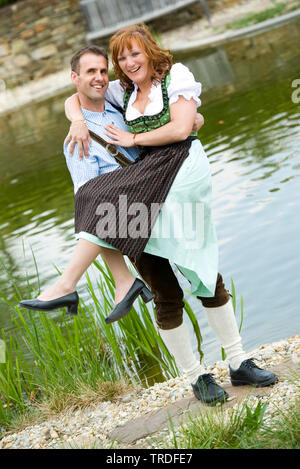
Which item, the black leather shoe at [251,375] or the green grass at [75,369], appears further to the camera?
the green grass at [75,369]

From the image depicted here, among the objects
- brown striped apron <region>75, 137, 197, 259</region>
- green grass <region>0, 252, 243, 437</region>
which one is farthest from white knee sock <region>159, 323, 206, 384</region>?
green grass <region>0, 252, 243, 437</region>

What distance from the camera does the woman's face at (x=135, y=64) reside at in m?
2.74

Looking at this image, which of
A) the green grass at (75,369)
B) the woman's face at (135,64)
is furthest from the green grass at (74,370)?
the woman's face at (135,64)

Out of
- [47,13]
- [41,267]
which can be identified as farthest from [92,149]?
[47,13]

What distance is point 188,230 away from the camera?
8.87 feet

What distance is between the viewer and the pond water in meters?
4.09

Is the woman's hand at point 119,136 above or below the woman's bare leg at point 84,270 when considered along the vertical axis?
above

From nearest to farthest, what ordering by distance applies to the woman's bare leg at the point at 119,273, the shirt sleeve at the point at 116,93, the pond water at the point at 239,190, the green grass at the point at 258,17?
1. the woman's bare leg at the point at 119,273
2. the shirt sleeve at the point at 116,93
3. the pond water at the point at 239,190
4. the green grass at the point at 258,17

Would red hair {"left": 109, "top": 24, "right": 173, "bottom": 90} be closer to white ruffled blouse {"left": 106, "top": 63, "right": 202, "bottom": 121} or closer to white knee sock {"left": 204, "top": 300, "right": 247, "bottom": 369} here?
white ruffled blouse {"left": 106, "top": 63, "right": 202, "bottom": 121}

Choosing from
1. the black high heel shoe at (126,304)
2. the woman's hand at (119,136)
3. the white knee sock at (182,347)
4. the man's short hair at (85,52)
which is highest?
the man's short hair at (85,52)

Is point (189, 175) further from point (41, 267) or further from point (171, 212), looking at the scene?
point (41, 267)

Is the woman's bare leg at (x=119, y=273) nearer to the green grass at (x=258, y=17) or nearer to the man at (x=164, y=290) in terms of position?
the man at (x=164, y=290)

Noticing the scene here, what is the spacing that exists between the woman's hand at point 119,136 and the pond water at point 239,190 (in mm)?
892

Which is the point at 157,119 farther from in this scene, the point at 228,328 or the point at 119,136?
the point at 228,328
